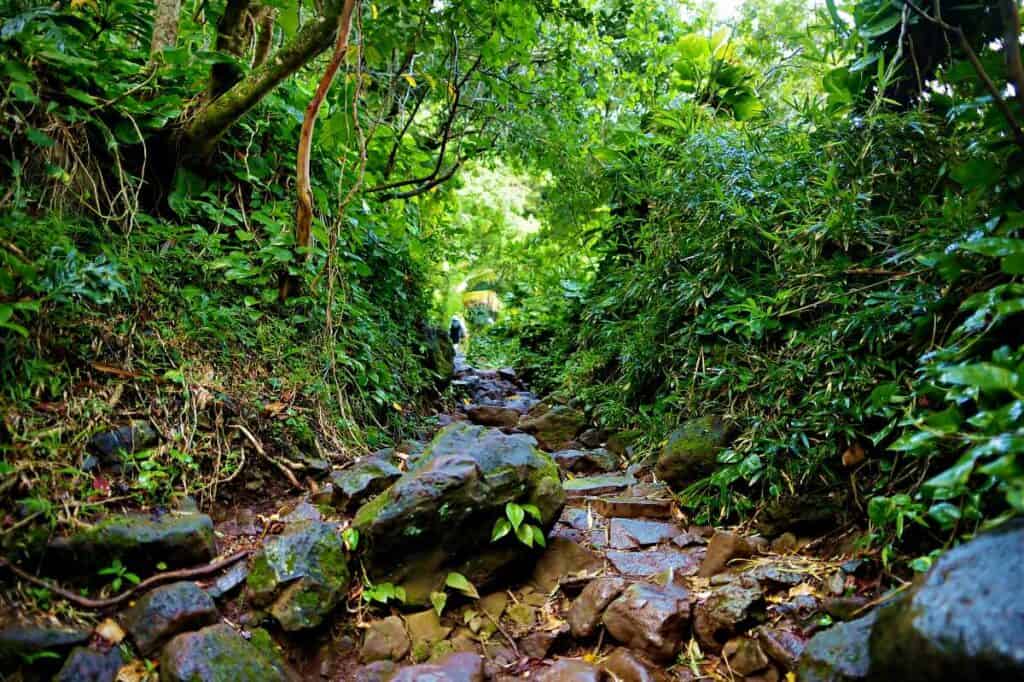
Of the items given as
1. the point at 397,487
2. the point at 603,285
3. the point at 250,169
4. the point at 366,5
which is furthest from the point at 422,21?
the point at 603,285

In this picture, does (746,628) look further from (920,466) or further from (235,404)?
(235,404)

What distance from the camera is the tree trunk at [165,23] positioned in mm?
3594

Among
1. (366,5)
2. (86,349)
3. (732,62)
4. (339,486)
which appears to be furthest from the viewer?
(732,62)

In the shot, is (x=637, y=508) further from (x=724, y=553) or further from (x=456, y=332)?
(x=456, y=332)

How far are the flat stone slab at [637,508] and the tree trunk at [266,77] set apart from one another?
317 centimetres

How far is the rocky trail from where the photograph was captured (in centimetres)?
188

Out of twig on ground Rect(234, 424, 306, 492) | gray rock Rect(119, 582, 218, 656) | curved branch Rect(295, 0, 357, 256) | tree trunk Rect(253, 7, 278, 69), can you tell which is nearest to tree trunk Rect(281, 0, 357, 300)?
curved branch Rect(295, 0, 357, 256)

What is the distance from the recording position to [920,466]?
6.88 ft

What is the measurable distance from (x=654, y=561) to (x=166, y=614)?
2111 mm

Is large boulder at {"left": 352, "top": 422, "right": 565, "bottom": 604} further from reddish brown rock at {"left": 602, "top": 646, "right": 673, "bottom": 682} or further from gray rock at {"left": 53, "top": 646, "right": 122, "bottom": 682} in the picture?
gray rock at {"left": 53, "top": 646, "right": 122, "bottom": 682}

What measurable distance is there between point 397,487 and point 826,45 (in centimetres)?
365

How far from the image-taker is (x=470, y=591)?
253cm

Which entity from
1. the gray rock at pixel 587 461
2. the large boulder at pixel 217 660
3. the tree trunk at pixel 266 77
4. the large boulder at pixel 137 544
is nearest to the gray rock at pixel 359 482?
the large boulder at pixel 137 544

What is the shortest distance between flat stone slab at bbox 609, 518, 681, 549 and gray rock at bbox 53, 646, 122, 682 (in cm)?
217
